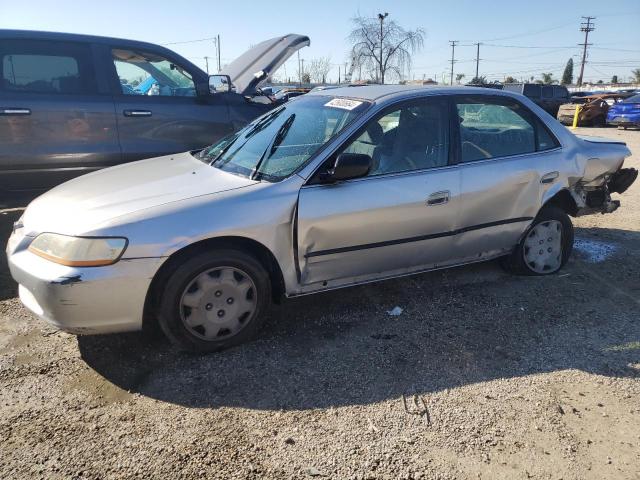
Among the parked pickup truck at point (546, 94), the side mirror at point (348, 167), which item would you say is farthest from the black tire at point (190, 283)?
the parked pickup truck at point (546, 94)

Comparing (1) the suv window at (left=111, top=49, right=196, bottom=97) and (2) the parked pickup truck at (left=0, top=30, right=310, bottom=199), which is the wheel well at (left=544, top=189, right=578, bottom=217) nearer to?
(2) the parked pickup truck at (left=0, top=30, right=310, bottom=199)

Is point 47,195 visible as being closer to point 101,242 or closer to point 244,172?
point 101,242

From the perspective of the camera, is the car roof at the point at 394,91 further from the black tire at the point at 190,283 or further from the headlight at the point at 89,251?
the headlight at the point at 89,251

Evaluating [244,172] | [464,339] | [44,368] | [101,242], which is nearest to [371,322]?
[464,339]

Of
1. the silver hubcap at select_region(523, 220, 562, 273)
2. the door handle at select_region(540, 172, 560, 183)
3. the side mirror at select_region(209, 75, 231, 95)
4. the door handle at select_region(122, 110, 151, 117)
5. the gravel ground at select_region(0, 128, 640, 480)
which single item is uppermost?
the side mirror at select_region(209, 75, 231, 95)

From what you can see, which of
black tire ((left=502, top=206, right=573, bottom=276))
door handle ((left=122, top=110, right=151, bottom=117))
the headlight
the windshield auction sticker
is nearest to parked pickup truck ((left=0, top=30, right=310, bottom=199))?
door handle ((left=122, top=110, right=151, bottom=117))

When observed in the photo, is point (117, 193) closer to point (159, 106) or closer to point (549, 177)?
point (159, 106)

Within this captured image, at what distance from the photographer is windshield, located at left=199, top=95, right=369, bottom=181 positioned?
3.36 m

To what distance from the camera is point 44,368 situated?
3041 mm

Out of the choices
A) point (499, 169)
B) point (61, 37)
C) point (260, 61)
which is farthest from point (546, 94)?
point (61, 37)

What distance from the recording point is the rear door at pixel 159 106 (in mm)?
5309

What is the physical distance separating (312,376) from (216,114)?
387 cm

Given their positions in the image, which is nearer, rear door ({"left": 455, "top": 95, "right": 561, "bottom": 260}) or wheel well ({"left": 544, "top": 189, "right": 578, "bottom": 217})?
rear door ({"left": 455, "top": 95, "right": 561, "bottom": 260})

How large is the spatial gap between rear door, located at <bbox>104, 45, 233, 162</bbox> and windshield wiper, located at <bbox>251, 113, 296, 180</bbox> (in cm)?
219
